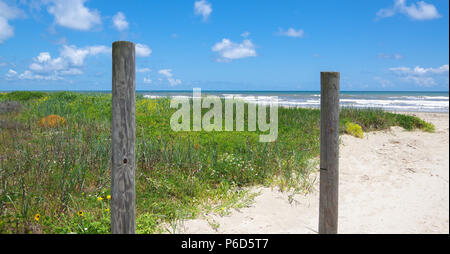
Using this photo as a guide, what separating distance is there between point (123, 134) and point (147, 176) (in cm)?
257

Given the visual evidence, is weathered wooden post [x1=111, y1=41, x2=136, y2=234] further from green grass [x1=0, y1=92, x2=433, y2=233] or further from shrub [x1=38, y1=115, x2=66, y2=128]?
shrub [x1=38, y1=115, x2=66, y2=128]

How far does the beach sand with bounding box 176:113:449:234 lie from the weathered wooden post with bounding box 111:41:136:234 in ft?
4.05

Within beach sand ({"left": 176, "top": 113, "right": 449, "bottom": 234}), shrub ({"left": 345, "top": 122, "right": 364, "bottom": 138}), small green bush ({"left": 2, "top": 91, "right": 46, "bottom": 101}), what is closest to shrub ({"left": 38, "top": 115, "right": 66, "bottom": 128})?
beach sand ({"left": 176, "top": 113, "right": 449, "bottom": 234})

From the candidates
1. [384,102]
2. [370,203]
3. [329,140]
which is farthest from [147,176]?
[384,102]

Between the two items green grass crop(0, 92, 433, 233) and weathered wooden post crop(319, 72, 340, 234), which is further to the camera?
green grass crop(0, 92, 433, 233)

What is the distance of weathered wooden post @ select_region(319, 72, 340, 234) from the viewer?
142 inches

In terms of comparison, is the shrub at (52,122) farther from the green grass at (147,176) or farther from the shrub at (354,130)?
the shrub at (354,130)

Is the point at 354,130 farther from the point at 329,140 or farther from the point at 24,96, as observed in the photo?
the point at 24,96

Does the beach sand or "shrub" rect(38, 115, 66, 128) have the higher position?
"shrub" rect(38, 115, 66, 128)

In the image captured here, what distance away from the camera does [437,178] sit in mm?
6672

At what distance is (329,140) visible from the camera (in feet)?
11.9

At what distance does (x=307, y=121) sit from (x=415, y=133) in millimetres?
3765

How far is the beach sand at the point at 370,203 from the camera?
446 cm
